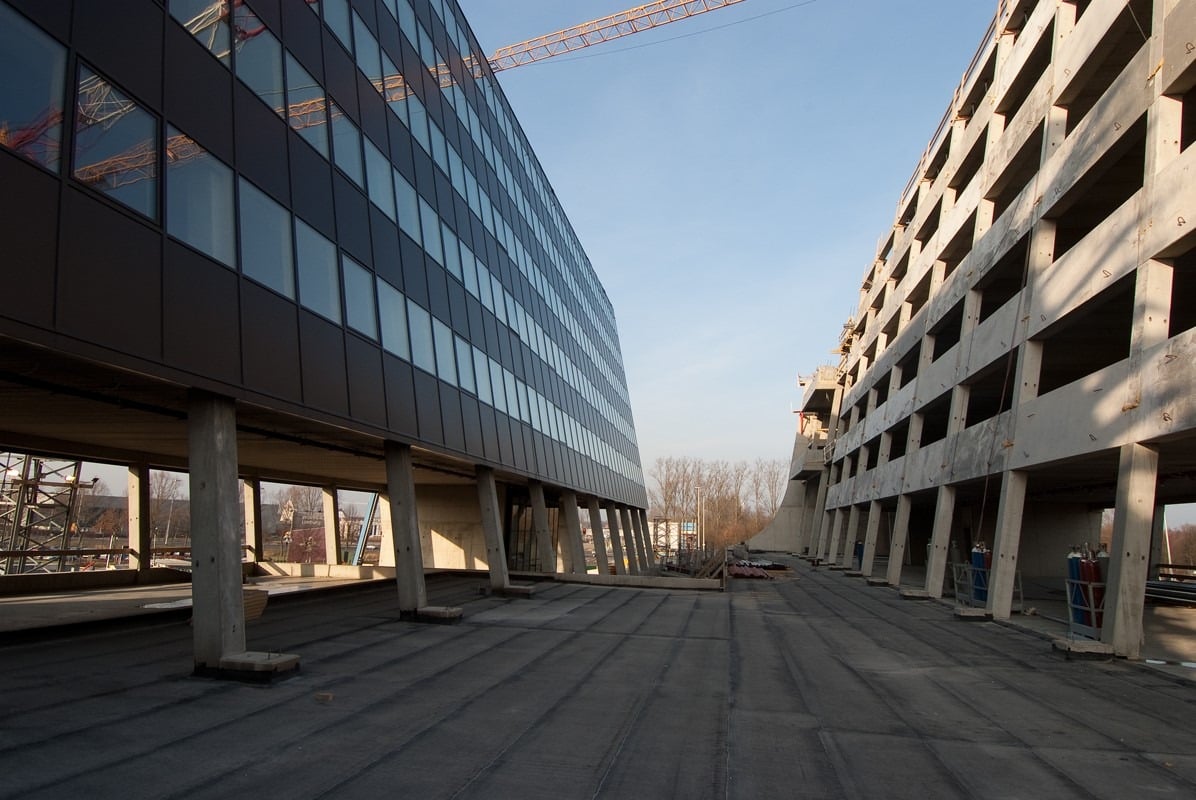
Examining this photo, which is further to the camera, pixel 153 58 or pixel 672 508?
pixel 672 508

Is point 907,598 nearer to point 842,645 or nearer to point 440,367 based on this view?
point 842,645

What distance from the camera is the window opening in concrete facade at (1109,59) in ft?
53.9

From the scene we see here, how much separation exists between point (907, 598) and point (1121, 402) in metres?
14.0

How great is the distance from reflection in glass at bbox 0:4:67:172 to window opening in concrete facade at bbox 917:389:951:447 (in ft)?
86.2

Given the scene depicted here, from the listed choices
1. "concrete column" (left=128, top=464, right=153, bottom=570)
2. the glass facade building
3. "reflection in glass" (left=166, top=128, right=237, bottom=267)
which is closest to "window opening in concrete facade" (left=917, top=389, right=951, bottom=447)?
the glass facade building

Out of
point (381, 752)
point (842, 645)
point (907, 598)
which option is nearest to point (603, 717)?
point (381, 752)

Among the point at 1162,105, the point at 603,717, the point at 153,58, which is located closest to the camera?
the point at 603,717

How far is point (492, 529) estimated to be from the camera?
71.6ft

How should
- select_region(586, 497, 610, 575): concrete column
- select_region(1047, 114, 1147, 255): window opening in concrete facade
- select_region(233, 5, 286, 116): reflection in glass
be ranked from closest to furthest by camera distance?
select_region(233, 5, 286, 116): reflection in glass
select_region(1047, 114, 1147, 255): window opening in concrete facade
select_region(586, 497, 610, 575): concrete column

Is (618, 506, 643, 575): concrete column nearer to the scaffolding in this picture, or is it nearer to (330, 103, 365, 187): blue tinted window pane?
the scaffolding

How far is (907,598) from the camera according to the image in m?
26.1

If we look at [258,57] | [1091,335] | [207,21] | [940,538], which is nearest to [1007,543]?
[940,538]

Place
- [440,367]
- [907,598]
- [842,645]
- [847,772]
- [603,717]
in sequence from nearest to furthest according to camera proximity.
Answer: [847,772], [603,717], [842,645], [440,367], [907,598]

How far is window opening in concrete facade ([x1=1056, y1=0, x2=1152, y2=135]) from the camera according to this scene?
16422 mm
